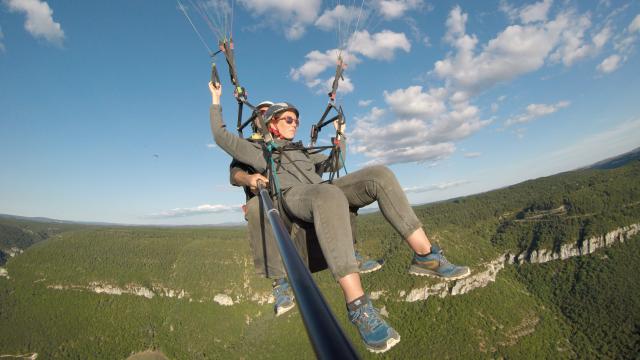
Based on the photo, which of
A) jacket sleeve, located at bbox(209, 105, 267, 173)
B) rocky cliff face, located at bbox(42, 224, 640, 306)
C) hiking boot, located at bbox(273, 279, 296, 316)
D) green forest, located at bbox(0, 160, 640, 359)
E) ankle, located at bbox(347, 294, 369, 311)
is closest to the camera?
ankle, located at bbox(347, 294, 369, 311)

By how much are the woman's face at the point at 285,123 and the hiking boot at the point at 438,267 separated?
2386mm

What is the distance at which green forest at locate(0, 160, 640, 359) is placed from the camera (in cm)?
9850

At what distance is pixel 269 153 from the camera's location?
3.69 m

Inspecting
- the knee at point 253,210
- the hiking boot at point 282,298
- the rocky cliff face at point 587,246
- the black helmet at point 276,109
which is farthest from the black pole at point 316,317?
the rocky cliff face at point 587,246

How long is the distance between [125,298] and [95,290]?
13809 millimetres

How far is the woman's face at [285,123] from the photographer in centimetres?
458

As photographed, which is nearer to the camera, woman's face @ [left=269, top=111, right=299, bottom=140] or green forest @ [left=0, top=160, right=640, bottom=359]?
woman's face @ [left=269, top=111, right=299, bottom=140]

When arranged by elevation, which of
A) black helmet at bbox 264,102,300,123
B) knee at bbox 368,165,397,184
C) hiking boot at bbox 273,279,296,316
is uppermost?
black helmet at bbox 264,102,300,123

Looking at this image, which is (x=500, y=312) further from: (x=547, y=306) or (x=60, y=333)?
(x=60, y=333)

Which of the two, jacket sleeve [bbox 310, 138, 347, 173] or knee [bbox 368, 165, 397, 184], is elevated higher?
jacket sleeve [bbox 310, 138, 347, 173]

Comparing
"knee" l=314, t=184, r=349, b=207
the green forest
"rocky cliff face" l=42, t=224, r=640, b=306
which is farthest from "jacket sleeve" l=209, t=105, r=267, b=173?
"rocky cliff face" l=42, t=224, r=640, b=306

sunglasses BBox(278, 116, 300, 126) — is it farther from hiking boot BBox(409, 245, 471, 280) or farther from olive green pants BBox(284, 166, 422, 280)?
hiking boot BBox(409, 245, 471, 280)

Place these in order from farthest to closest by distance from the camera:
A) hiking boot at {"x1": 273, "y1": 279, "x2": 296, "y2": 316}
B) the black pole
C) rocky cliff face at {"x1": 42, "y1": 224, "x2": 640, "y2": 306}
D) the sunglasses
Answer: rocky cliff face at {"x1": 42, "y1": 224, "x2": 640, "y2": 306} → the sunglasses → hiking boot at {"x1": 273, "y1": 279, "x2": 296, "y2": 316} → the black pole

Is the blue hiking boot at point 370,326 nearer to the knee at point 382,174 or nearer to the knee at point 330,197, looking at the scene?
the knee at point 330,197
